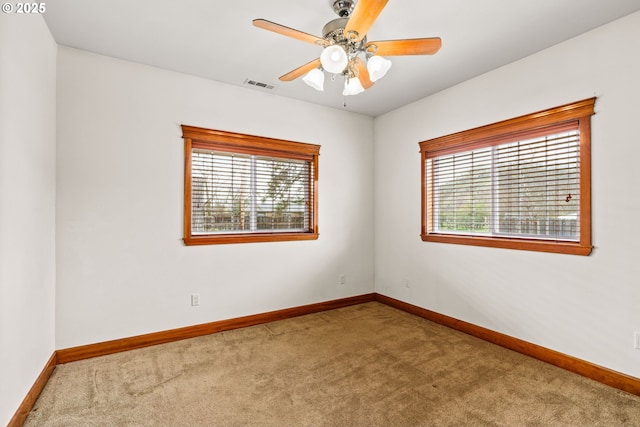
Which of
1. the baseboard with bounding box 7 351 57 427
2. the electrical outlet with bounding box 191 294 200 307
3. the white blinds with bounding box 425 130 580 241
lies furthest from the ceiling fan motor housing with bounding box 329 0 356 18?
the baseboard with bounding box 7 351 57 427

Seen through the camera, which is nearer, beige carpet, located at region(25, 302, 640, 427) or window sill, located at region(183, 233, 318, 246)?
beige carpet, located at region(25, 302, 640, 427)

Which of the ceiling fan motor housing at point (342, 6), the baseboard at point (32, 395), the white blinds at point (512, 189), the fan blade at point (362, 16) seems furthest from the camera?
the white blinds at point (512, 189)

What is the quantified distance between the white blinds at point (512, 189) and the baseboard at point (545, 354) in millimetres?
971

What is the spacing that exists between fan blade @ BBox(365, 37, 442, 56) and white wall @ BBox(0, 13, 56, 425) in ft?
6.94

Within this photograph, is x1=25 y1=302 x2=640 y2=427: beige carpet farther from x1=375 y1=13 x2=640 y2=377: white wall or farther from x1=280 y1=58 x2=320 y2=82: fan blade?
x1=280 y1=58 x2=320 y2=82: fan blade

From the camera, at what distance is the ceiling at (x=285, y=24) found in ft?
7.08

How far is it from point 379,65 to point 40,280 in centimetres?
281

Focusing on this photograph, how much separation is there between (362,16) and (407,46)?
0.39m

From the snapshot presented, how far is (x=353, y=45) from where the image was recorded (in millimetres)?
1939

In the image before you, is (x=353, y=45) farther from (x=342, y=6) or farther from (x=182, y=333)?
(x=182, y=333)

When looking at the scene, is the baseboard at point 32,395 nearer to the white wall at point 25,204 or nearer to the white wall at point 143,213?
the white wall at point 25,204

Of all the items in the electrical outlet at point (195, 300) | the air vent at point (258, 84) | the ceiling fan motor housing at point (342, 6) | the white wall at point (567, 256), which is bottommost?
the electrical outlet at point (195, 300)

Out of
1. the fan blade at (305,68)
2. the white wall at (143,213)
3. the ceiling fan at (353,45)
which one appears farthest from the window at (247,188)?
the ceiling fan at (353,45)

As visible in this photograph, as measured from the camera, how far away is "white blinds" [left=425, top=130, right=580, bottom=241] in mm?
2654
